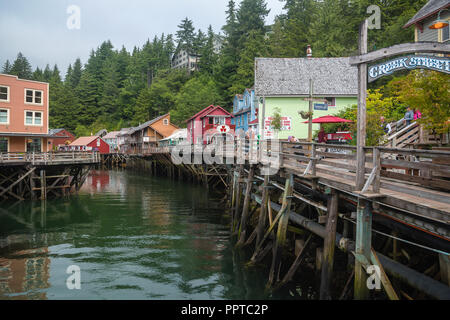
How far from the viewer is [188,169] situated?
38250 mm

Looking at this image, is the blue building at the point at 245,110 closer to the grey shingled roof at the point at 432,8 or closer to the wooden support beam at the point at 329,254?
the grey shingled roof at the point at 432,8

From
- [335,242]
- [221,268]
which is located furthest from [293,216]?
[221,268]

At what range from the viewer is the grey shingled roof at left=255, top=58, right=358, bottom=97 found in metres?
31.8

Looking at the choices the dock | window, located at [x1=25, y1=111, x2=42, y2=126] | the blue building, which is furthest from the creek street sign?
window, located at [x1=25, y1=111, x2=42, y2=126]

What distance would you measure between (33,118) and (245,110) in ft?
69.1

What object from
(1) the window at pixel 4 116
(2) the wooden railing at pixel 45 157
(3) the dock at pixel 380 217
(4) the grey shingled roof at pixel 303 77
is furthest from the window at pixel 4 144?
(3) the dock at pixel 380 217

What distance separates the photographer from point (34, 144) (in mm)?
32719

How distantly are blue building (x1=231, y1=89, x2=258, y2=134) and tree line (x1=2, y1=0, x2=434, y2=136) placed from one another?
12.2m

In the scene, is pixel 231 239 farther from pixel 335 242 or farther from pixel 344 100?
pixel 344 100

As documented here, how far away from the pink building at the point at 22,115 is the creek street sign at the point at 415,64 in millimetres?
31567

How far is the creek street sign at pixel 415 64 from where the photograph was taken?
616 cm

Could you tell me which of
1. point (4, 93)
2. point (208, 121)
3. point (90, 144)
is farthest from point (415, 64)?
point (90, 144)
